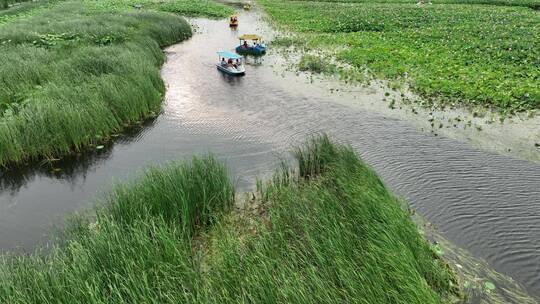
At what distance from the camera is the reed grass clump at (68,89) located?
12914 millimetres

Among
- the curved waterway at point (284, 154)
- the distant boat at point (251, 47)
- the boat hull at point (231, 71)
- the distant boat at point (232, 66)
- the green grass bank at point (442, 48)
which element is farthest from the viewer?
the distant boat at point (251, 47)

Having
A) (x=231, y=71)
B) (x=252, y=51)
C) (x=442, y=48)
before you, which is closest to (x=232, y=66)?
(x=231, y=71)

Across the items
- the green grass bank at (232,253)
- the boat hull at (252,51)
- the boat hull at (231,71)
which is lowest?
the green grass bank at (232,253)

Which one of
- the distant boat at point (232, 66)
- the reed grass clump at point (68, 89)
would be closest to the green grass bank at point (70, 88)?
the reed grass clump at point (68, 89)

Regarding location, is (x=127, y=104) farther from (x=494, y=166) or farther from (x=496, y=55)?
(x=496, y=55)

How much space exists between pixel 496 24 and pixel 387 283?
30.9 metres

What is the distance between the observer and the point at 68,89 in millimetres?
14953

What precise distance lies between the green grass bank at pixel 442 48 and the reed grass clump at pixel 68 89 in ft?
44.5

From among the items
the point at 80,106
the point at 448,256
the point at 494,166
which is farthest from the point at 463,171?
the point at 80,106

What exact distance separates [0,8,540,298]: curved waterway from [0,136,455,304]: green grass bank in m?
2.16

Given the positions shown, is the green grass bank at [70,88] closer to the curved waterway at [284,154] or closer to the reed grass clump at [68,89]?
the reed grass clump at [68,89]

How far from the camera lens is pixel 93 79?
16578 millimetres

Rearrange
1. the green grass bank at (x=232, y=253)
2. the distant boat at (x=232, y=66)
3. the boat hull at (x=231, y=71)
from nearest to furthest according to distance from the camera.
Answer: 1. the green grass bank at (x=232, y=253)
2. the boat hull at (x=231, y=71)
3. the distant boat at (x=232, y=66)

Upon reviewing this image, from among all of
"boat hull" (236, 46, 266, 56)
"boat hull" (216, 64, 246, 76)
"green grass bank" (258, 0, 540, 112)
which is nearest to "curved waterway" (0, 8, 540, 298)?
"boat hull" (216, 64, 246, 76)
